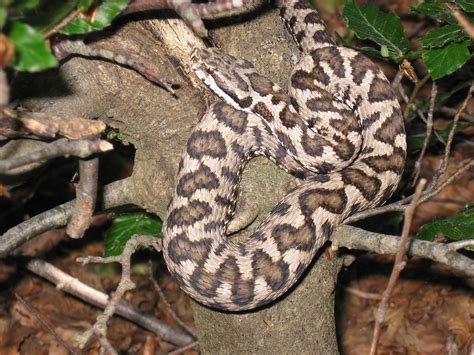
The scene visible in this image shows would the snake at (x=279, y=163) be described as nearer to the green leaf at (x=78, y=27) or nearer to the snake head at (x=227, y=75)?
the snake head at (x=227, y=75)

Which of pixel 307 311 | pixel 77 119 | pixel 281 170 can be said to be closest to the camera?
pixel 77 119

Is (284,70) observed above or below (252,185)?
above

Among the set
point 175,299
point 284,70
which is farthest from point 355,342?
point 284,70

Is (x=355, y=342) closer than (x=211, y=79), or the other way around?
(x=211, y=79)

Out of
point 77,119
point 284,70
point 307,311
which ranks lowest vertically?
point 307,311

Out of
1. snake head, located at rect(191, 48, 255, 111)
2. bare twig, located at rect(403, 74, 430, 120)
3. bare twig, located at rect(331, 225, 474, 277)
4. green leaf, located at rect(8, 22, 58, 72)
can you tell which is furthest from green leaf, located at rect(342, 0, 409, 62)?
green leaf, located at rect(8, 22, 58, 72)

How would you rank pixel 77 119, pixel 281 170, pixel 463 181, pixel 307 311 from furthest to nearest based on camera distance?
pixel 463 181 → pixel 281 170 → pixel 307 311 → pixel 77 119

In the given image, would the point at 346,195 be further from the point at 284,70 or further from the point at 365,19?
the point at 365,19

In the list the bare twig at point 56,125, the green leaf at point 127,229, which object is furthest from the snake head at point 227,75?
the bare twig at point 56,125
